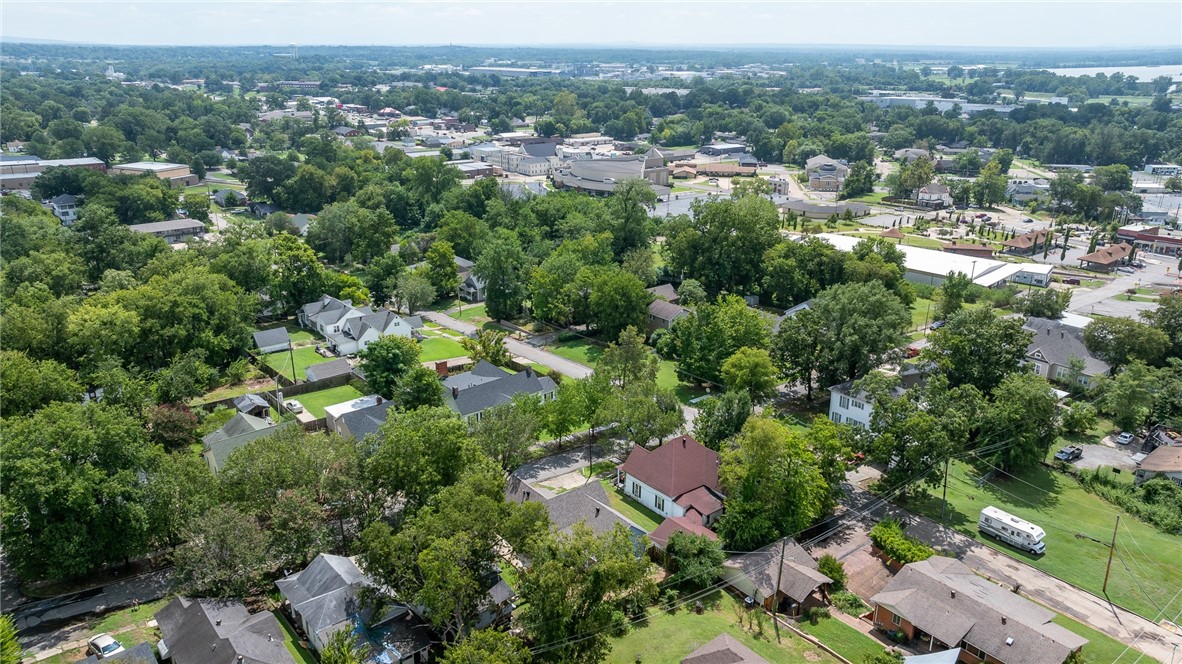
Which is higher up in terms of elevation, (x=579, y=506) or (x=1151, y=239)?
(x=1151, y=239)

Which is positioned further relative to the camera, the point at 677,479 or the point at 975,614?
the point at 677,479

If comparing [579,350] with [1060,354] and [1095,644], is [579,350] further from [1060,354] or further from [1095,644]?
[1095,644]

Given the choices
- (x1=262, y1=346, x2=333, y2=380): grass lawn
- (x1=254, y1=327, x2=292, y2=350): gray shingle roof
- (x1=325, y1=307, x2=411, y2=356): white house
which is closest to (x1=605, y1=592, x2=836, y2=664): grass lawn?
(x1=262, y1=346, x2=333, y2=380): grass lawn

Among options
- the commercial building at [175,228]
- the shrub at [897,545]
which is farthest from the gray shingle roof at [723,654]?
the commercial building at [175,228]

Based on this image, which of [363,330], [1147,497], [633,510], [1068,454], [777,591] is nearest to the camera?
[777,591]

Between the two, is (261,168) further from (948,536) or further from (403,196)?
(948,536)

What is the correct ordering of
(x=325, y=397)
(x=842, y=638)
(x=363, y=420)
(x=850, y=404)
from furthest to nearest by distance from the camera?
(x=325, y=397)
(x=850, y=404)
(x=363, y=420)
(x=842, y=638)

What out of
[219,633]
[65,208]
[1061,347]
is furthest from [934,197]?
[65,208]

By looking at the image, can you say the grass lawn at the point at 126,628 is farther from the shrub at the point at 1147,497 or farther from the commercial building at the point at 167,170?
the commercial building at the point at 167,170
